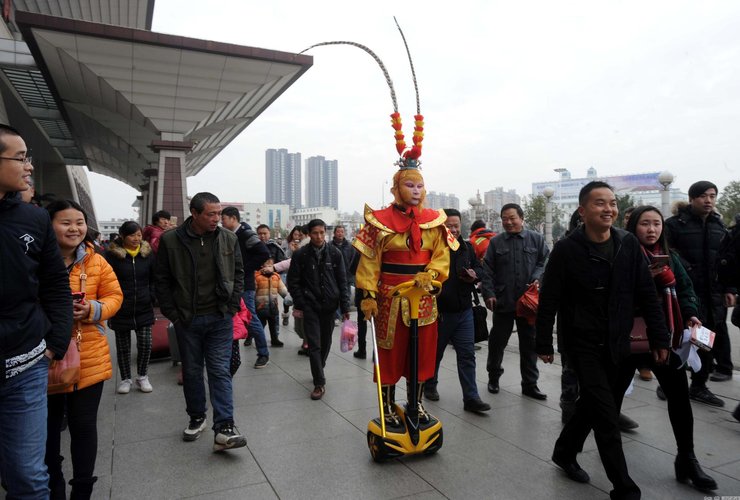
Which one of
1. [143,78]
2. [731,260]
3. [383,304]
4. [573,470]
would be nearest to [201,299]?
[383,304]

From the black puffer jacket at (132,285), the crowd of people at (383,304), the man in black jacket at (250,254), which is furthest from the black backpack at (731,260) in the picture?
the black puffer jacket at (132,285)

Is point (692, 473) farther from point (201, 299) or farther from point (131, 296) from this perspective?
point (131, 296)

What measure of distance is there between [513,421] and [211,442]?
252 centimetres

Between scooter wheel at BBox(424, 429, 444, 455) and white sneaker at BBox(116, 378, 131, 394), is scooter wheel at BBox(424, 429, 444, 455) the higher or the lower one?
the higher one

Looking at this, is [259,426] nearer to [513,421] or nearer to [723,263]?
[513,421]

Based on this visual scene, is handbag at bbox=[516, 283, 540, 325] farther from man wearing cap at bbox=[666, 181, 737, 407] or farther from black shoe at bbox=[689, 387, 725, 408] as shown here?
black shoe at bbox=[689, 387, 725, 408]

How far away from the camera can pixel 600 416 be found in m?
2.85

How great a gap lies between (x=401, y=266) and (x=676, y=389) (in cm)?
196

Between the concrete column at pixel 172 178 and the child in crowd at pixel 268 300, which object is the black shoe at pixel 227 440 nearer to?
the child in crowd at pixel 268 300

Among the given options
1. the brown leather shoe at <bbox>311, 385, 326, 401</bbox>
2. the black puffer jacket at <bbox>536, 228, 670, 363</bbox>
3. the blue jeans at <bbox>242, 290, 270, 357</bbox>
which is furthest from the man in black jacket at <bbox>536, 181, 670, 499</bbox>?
the blue jeans at <bbox>242, 290, 270, 357</bbox>

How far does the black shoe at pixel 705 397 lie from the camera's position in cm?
452

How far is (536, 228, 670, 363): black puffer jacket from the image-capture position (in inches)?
116

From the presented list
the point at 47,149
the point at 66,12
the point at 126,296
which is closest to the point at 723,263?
the point at 126,296

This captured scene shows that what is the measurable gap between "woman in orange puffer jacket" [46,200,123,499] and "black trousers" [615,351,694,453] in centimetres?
322
